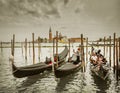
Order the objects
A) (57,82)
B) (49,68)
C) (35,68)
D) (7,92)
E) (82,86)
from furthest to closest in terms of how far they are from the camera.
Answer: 1. (49,68)
2. (35,68)
3. (57,82)
4. (82,86)
5. (7,92)

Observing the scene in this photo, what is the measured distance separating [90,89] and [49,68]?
14.7ft

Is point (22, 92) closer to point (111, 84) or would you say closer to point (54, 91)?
point (54, 91)

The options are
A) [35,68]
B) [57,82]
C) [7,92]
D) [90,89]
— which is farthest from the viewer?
[35,68]

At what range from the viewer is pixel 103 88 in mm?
8742

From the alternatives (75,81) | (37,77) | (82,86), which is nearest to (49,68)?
(37,77)

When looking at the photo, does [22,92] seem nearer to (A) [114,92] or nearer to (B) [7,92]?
(B) [7,92]

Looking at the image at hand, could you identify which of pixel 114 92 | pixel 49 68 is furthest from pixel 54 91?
pixel 49 68

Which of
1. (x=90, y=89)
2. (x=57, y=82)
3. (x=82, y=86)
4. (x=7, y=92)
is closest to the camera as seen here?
(x=7, y=92)

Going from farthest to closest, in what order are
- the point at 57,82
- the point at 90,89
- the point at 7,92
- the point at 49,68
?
the point at 49,68 < the point at 57,82 < the point at 90,89 < the point at 7,92

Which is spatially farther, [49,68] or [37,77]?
[49,68]

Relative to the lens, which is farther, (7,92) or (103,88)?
(103,88)

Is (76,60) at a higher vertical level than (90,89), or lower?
higher

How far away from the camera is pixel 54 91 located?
8.40 m

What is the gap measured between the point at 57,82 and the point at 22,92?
7.67 feet
